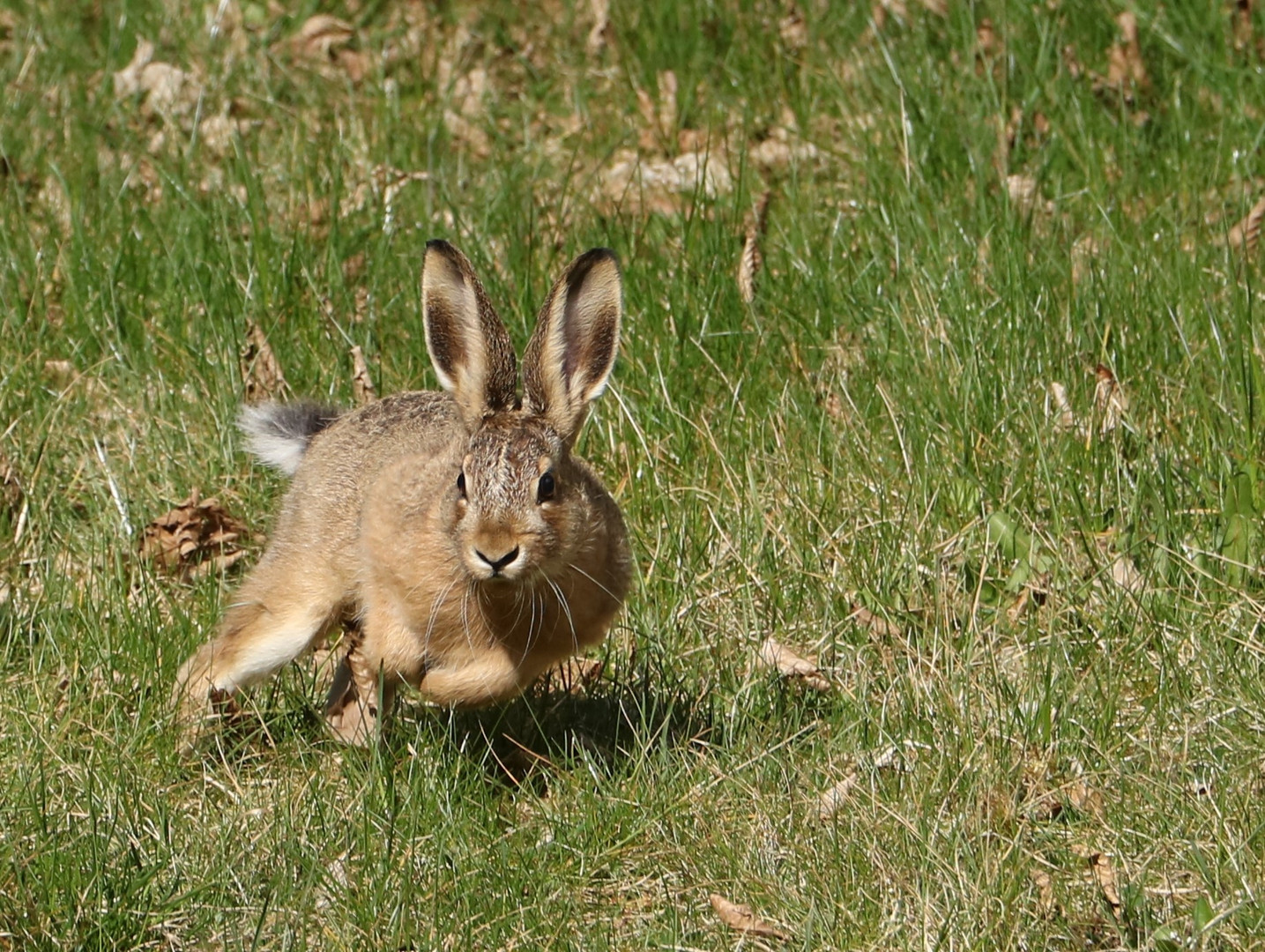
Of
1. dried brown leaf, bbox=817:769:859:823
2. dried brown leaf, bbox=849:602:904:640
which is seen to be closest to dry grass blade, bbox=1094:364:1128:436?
dried brown leaf, bbox=849:602:904:640

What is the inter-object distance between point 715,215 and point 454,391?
233 centimetres

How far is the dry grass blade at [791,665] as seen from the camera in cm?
497

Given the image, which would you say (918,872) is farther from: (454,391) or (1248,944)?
(454,391)

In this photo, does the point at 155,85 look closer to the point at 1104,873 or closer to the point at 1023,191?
the point at 1023,191

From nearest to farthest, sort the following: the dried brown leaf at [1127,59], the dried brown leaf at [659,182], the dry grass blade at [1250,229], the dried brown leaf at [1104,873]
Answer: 1. the dried brown leaf at [1104,873]
2. the dry grass blade at [1250,229]
3. the dried brown leaf at [659,182]
4. the dried brown leaf at [1127,59]

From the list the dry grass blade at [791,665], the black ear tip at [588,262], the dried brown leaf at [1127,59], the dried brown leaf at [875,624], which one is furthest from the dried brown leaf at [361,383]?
the dried brown leaf at [1127,59]

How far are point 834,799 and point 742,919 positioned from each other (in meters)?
0.48

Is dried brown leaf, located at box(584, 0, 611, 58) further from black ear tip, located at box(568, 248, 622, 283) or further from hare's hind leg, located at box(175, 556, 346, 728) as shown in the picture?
hare's hind leg, located at box(175, 556, 346, 728)

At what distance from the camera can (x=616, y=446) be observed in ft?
19.3

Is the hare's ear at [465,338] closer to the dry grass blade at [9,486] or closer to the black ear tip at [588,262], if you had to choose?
the black ear tip at [588,262]

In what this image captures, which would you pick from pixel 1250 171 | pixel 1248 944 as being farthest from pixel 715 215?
pixel 1248 944

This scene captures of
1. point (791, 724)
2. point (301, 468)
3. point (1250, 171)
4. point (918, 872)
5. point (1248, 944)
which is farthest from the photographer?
point (1250, 171)

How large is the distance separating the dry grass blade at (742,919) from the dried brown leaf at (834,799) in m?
0.34

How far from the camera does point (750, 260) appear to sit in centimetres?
655
